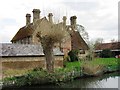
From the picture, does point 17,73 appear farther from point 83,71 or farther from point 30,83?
point 83,71

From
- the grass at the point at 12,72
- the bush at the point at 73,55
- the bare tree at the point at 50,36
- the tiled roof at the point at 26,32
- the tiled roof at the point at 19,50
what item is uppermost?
the tiled roof at the point at 26,32

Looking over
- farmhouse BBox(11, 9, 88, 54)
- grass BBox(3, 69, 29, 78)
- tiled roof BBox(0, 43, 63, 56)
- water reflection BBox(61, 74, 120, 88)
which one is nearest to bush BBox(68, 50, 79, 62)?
farmhouse BBox(11, 9, 88, 54)

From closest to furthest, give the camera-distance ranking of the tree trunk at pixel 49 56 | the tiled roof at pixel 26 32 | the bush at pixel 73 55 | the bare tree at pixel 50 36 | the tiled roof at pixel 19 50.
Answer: the bare tree at pixel 50 36 → the tree trunk at pixel 49 56 → the tiled roof at pixel 19 50 → the bush at pixel 73 55 → the tiled roof at pixel 26 32

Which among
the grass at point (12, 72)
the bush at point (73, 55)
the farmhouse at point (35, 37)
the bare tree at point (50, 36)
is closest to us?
the bare tree at point (50, 36)

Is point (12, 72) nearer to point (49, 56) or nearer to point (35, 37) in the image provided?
point (49, 56)

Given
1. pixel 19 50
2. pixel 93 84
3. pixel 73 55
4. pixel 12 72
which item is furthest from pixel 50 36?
pixel 73 55

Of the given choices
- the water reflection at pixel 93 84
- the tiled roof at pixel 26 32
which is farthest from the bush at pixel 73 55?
the water reflection at pixel 93 84

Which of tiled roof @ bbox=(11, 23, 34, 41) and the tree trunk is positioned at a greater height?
tiled roof @ bbox=(11, 23, 34, 41)

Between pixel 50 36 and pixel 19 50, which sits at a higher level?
pixel 50 36

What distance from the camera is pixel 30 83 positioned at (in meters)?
23.7

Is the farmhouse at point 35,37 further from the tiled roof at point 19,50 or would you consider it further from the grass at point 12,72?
the grass at point 12,72

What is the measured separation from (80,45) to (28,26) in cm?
1006

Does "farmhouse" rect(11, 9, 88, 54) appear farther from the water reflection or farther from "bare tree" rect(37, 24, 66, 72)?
the water reflection

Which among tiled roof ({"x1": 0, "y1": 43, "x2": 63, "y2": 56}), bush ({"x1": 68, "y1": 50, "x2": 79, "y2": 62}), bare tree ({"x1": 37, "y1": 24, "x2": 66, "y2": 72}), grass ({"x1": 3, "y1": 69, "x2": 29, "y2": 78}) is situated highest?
bare tree ({"x1": 37, "y1": 24, "x2": 66, "y2": 72})
